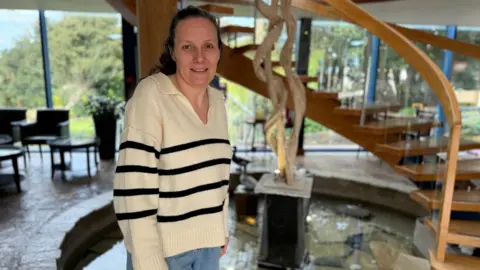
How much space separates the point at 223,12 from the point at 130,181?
2956 millimetres

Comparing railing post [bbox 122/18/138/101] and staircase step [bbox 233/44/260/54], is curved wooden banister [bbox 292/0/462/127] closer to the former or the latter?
staircase step [bbox 233/44/260/54]

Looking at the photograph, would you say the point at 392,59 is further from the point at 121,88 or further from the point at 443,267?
the point at 121,88

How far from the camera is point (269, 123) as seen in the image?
311 cm

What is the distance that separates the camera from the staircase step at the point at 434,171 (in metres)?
2.83

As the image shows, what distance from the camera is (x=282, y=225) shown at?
121 inches

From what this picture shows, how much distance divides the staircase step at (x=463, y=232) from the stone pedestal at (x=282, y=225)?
1035mm

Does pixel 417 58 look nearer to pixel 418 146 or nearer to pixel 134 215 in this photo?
pixel 418 146

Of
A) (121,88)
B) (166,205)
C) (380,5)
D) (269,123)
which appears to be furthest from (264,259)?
(121,88)

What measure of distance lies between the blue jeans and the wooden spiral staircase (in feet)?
5.62

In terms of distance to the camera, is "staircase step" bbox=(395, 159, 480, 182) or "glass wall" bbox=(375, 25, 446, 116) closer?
"staircase step" bbox=(395, 159, 480, 182)

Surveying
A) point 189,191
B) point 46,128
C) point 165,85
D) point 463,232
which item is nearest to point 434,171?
point 463,232

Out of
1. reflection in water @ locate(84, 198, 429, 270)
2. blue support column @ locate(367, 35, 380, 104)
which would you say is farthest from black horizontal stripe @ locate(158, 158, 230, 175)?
blue support column @ locate(367, 35, 380, 104)

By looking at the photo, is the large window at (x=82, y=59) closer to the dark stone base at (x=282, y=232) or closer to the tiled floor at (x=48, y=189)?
the tiled floor at (x=48, y=189)

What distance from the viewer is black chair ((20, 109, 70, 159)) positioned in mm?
5238
